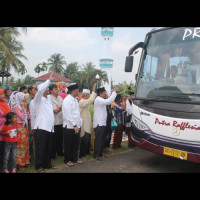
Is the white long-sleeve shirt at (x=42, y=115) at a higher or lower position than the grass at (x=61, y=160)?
higher

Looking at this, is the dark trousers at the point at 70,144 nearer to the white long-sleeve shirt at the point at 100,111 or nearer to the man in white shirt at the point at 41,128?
the man in white shirt at the point at 41,128

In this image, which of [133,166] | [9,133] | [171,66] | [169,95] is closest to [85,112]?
[133,166]

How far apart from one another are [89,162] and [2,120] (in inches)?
88.2

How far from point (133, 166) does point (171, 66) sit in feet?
7.98

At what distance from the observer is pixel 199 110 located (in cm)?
389

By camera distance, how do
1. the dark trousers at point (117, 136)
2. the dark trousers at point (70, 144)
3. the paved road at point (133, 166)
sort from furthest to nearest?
the dark trousers at point (117, 136) < the dark trousers at point (70, 144) < the paved road at point (133, 166)

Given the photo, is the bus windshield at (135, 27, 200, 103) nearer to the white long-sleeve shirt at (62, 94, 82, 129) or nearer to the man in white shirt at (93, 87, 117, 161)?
the man in white shirt at (93, 87, 117, 161)

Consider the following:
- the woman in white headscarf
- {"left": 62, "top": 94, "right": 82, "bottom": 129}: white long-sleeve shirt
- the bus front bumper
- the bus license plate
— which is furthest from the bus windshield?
the woman in white headscarf

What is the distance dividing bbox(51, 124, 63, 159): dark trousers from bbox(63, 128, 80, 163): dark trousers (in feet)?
1.83

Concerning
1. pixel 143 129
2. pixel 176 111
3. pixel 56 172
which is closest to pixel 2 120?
pixel 56 172

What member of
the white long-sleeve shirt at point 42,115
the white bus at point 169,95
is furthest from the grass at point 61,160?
the white bus at point 169,95

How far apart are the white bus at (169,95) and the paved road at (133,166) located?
0.76 metres

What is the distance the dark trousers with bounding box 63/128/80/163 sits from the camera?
514 centimetres

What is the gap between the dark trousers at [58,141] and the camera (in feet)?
18.8
